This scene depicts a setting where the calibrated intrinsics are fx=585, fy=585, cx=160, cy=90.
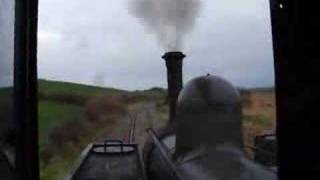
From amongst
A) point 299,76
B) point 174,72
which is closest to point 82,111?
point 174,72

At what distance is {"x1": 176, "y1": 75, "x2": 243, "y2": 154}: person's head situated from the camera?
7.71 metres

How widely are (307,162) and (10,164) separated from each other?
1.04 metres

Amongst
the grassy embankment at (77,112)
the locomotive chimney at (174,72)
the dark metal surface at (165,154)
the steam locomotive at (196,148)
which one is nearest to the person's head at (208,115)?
the steam locomotive at (196,148)

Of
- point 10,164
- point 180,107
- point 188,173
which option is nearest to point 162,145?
point 180,107

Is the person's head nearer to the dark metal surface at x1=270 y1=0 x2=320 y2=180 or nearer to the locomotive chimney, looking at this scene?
the locomotive chimney

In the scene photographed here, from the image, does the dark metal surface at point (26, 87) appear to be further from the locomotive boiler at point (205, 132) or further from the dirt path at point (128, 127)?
the dirt path at point (128, 127)

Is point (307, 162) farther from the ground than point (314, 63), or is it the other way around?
point (314, 63)

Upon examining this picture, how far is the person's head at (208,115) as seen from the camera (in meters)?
7.71

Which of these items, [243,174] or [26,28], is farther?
[243,174]

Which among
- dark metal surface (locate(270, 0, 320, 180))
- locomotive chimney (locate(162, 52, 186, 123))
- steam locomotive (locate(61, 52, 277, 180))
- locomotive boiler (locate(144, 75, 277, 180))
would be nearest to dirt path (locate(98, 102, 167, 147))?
locomotive chimney (locate(162, 52, 186, 123))

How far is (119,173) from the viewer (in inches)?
395

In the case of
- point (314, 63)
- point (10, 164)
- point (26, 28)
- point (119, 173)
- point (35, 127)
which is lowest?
point (119, 173)

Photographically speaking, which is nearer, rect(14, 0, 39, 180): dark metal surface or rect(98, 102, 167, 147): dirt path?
rect(14, 0, 39, 180): dark metal surface

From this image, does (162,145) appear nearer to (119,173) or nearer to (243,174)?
(119,173)
